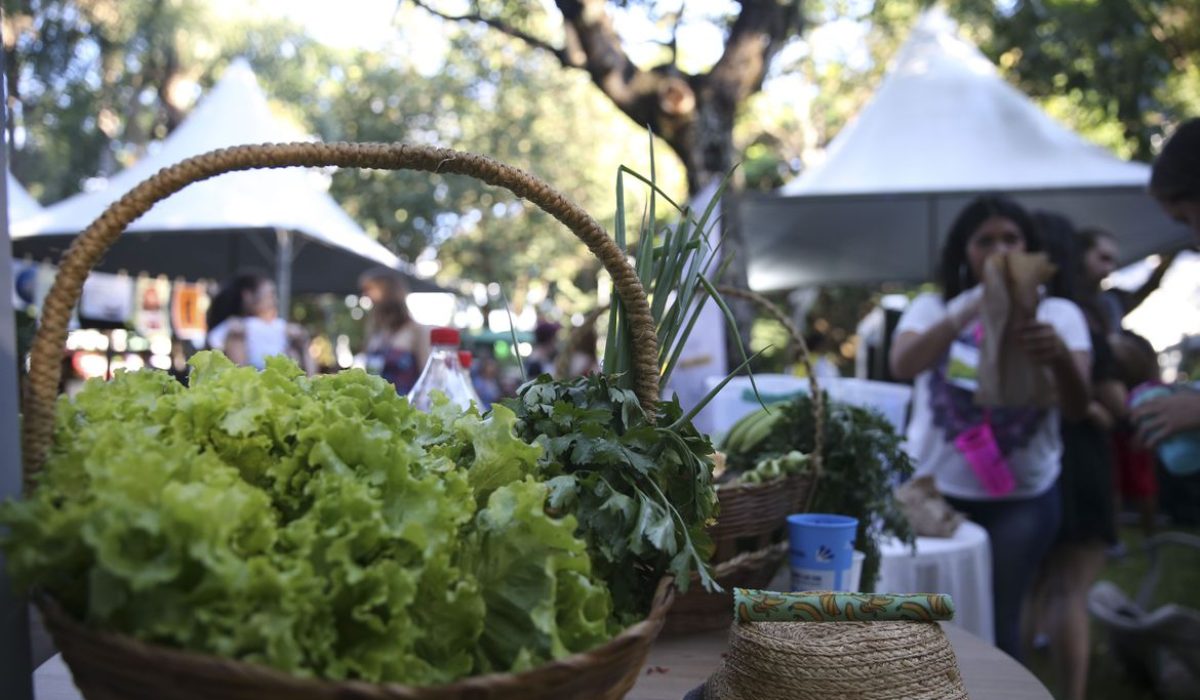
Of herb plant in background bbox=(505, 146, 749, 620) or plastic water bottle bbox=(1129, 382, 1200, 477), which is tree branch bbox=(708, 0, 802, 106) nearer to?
plastic water bottle bbox=(1129, 382, 1200, 477)

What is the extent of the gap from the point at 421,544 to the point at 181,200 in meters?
6.95

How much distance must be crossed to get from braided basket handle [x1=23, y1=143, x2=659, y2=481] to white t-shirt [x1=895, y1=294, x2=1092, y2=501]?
5.89 feet

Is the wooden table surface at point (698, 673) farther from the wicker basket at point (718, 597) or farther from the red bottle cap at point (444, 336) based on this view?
the red bottle cap at point (444, 336)

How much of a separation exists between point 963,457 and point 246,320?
4016 millimetres

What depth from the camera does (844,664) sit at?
0.97 metres

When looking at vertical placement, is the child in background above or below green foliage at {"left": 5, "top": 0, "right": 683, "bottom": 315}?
below

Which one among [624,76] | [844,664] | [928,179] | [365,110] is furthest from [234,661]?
[365,110]

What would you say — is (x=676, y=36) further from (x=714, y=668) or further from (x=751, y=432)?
(x=714, y=668)

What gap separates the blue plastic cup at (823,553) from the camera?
142 centimetres

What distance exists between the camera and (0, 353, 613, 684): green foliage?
2.17ft

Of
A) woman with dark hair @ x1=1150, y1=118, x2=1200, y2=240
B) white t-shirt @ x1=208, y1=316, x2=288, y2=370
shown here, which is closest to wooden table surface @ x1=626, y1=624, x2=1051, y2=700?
woman with dark hair @ x1=1150, y1=118, x2=1200, y2=240

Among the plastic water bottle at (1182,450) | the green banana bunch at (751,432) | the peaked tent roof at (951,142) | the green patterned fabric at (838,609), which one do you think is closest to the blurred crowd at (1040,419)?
the plastic water bottle at (1182,450)

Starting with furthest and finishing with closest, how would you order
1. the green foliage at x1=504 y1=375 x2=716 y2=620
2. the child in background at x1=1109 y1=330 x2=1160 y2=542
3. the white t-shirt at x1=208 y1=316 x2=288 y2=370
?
the white t-shirt at x1=208 y1=316 x2=288 y2=370, the child in background at x1=1109 y1=330 x2=1160 y2=542, the green foliage at x1=504 y1=375 x2=716 y2=620

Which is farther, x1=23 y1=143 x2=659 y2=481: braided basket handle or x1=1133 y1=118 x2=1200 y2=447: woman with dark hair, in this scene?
x1=1133 y1=118 x2=1200 y2=447: woman with dark hair
